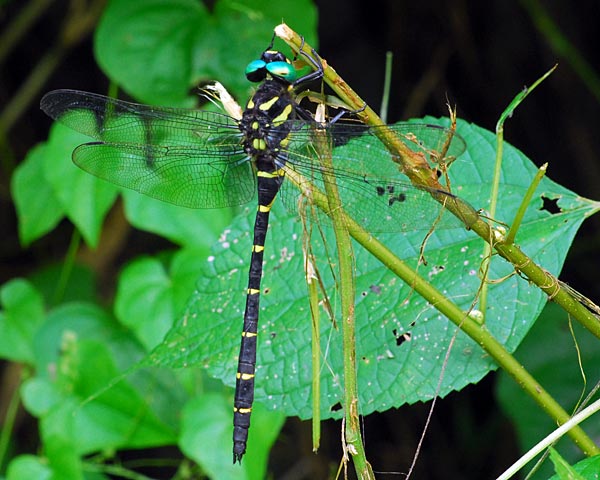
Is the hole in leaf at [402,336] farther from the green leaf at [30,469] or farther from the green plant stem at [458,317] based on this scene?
the green leaf at [30,469]

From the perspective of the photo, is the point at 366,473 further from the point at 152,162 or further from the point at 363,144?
the point at 152,162

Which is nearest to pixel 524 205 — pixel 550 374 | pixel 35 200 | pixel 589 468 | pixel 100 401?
pixel 589 468

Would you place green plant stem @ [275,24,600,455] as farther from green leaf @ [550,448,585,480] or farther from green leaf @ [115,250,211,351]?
green leaf @ [115,250,211,351]

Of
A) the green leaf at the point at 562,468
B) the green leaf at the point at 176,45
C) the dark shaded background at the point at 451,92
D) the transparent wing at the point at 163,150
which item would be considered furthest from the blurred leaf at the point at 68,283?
Answer: the green leaf at the point at 562,468

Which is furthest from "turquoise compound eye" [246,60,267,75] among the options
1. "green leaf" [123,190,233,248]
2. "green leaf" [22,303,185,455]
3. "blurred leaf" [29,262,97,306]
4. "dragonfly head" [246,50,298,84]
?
"blurred leaf" [29,262,97,306]

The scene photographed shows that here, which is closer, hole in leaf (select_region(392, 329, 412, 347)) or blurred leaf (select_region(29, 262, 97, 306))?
hole in leaf (select_region(392, 329, 412, 347))

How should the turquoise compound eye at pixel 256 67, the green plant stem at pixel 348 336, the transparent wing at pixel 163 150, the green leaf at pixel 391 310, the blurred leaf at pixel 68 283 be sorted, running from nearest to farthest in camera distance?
the green plant stem at pixel 348 336 → the green leaf at pixel 391 310 → the turquoise compound eye at pixel 256 67 → the transparent wing at pixel 163 150 → the blurred leaf at pixel 68 283

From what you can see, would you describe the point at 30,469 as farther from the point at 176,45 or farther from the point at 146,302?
the point at 176,45
